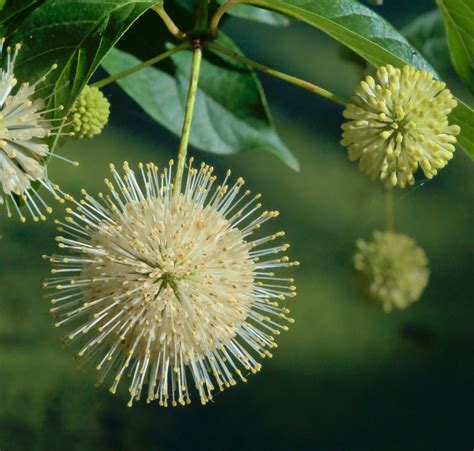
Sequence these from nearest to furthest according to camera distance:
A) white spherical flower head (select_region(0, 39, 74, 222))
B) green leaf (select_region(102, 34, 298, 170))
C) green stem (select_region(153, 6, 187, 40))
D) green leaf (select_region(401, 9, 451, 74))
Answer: white spherical flower head (select_region(0, 39, 74, 222)) → green stem (select_region(153, 6, 187, 40)) → green leaf (select_region(102, 34, 298, 170)) → green leaf (select_region(401, 9, 451, 74))

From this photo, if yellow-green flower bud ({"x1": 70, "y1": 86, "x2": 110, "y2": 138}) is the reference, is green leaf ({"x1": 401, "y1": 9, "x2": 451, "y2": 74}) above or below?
above

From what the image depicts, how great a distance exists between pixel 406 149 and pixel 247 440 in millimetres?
790

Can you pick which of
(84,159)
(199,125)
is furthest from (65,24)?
(84,159)

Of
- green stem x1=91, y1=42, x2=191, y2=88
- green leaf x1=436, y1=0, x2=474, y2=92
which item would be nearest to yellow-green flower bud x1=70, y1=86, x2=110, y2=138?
green stem x1=91, y1=42, x2=191, y2=88

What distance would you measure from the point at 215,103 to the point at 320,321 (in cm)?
53

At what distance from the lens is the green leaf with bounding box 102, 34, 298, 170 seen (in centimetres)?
93

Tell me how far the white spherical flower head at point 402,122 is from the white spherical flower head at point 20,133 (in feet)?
0.81

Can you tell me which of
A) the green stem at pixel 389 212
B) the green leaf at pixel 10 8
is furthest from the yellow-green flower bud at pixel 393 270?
A: the green leaf at pixel 10 8

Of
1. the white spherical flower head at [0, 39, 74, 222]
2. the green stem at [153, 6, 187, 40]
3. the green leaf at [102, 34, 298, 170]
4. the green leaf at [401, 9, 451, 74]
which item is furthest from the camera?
the green leaf at [401, 9, 451, 74]

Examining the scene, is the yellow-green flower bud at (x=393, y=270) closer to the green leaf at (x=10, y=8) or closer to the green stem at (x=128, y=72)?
the green stem at (x=128, y=72)

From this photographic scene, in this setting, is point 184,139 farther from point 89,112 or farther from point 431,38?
point 431,38

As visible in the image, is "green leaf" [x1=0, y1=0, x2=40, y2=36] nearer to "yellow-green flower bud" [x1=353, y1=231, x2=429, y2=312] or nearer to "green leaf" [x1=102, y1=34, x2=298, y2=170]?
"green leaf" [x1=102, y1=34, x2=298, y2=170]

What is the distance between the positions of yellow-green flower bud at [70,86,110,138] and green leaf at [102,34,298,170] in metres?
0.19

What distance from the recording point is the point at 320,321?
137 centimetres
